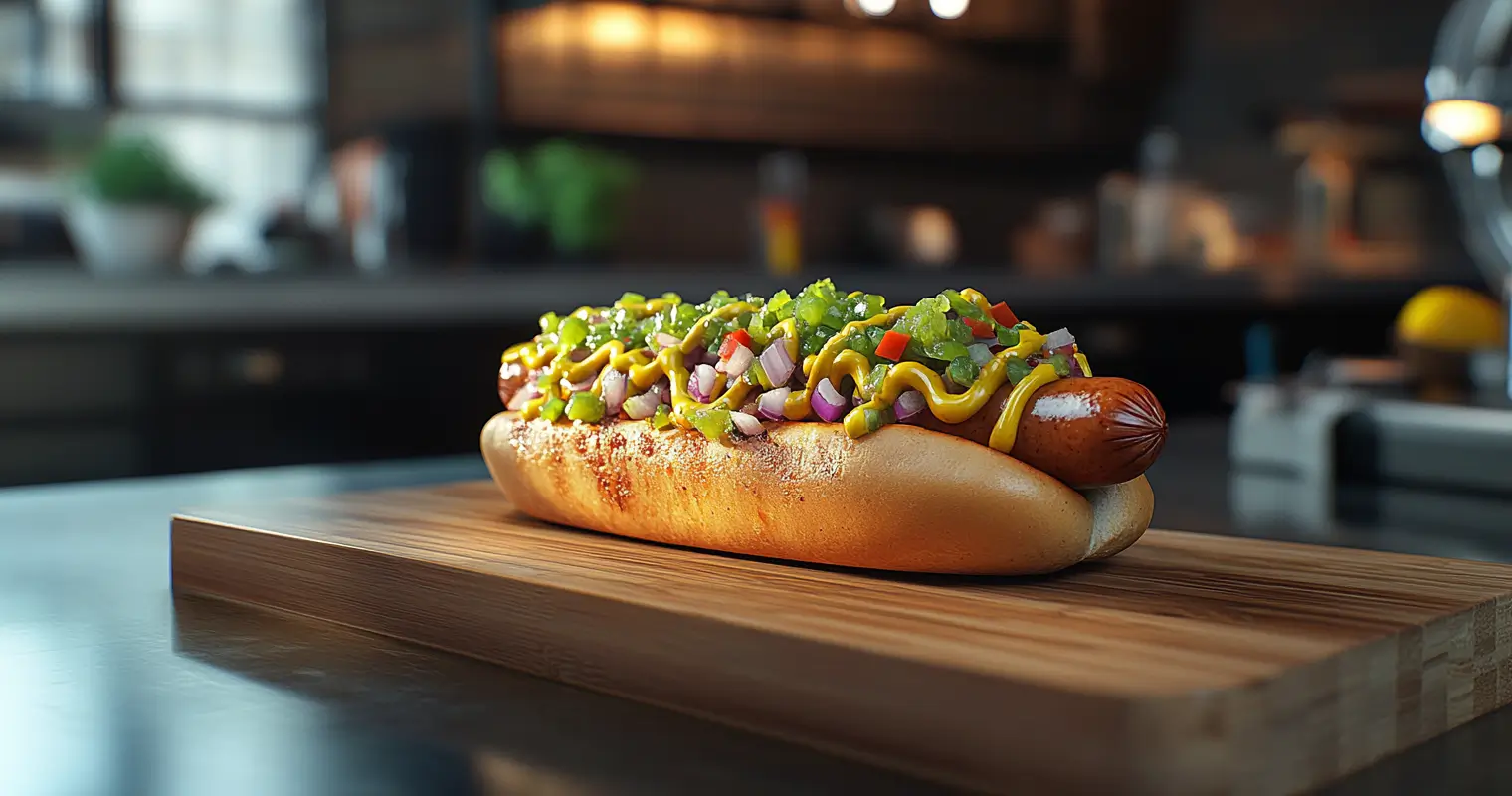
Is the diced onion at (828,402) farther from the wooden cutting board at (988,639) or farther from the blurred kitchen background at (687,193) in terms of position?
the blurred kitchen background at (687,193)

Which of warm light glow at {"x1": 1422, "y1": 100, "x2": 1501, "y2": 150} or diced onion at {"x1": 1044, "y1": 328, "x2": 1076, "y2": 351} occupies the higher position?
warm light glow at {"x1": 1422, "y1": 100, "x2": 1501, "y2": 150}

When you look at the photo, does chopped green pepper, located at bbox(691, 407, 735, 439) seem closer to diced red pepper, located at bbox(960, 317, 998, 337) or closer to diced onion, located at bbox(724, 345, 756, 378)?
diced onion, located at bbox(724, 345, 756, 378)

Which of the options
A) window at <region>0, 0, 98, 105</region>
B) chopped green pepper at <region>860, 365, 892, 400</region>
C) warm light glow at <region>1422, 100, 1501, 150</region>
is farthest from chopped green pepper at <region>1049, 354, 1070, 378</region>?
window at <region>0, 0, 98, 105</region>

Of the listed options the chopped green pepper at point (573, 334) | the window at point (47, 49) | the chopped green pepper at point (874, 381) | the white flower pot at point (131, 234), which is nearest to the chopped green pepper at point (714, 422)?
the chopped green pepper at point (874, 381)

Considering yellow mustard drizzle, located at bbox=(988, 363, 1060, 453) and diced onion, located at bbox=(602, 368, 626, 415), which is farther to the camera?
diced onion, located at bbox=(602, 368, 626, 415)

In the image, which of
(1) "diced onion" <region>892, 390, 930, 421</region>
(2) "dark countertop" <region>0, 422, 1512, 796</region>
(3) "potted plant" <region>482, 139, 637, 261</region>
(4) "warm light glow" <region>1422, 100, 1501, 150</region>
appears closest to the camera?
(2) "dark countertop" <region>0, 422, 1512, 796</region>

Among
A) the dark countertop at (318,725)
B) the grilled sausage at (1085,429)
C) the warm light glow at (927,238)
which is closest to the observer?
the dark countertop at (318,725)

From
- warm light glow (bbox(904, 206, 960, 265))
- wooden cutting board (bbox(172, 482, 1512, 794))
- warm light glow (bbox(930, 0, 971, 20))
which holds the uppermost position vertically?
warm light glow (bbox(930, 0, 971, 20))

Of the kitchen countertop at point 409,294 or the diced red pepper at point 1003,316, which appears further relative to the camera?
the kitchen countertop at point 409,294
